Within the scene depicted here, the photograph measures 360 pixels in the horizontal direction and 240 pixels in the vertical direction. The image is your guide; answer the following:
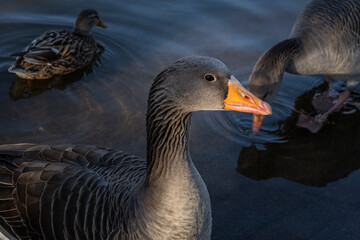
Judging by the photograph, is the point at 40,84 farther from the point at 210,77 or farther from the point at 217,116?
the point at 210,77

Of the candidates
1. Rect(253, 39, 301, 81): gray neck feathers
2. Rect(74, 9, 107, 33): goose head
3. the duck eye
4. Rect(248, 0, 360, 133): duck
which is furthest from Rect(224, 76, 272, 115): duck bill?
Rect(74, 9, 107, 33): goose head

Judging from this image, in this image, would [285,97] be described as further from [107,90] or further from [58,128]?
[58,128]

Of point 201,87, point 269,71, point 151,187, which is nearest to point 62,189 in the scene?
point 151,187

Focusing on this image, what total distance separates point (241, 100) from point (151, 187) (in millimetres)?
933

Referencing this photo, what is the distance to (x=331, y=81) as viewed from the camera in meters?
6.60

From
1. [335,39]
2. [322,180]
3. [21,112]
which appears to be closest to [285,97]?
[335,39]

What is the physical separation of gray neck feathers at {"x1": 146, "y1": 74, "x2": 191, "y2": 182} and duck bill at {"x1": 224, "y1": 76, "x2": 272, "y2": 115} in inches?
14.0

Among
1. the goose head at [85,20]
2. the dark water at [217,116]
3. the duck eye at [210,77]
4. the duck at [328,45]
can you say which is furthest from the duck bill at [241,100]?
the goose head at [85,20]

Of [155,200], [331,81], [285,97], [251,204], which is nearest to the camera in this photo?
[155,200]

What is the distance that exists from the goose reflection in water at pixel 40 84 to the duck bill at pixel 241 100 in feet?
12.3

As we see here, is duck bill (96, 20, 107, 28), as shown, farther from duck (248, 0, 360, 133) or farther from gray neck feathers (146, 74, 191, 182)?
gray neck feathers (146, 74, 191, 182)

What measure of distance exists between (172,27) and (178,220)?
492 centimetres

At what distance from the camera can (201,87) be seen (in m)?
2.90

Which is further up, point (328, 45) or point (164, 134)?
point (328, 45)
